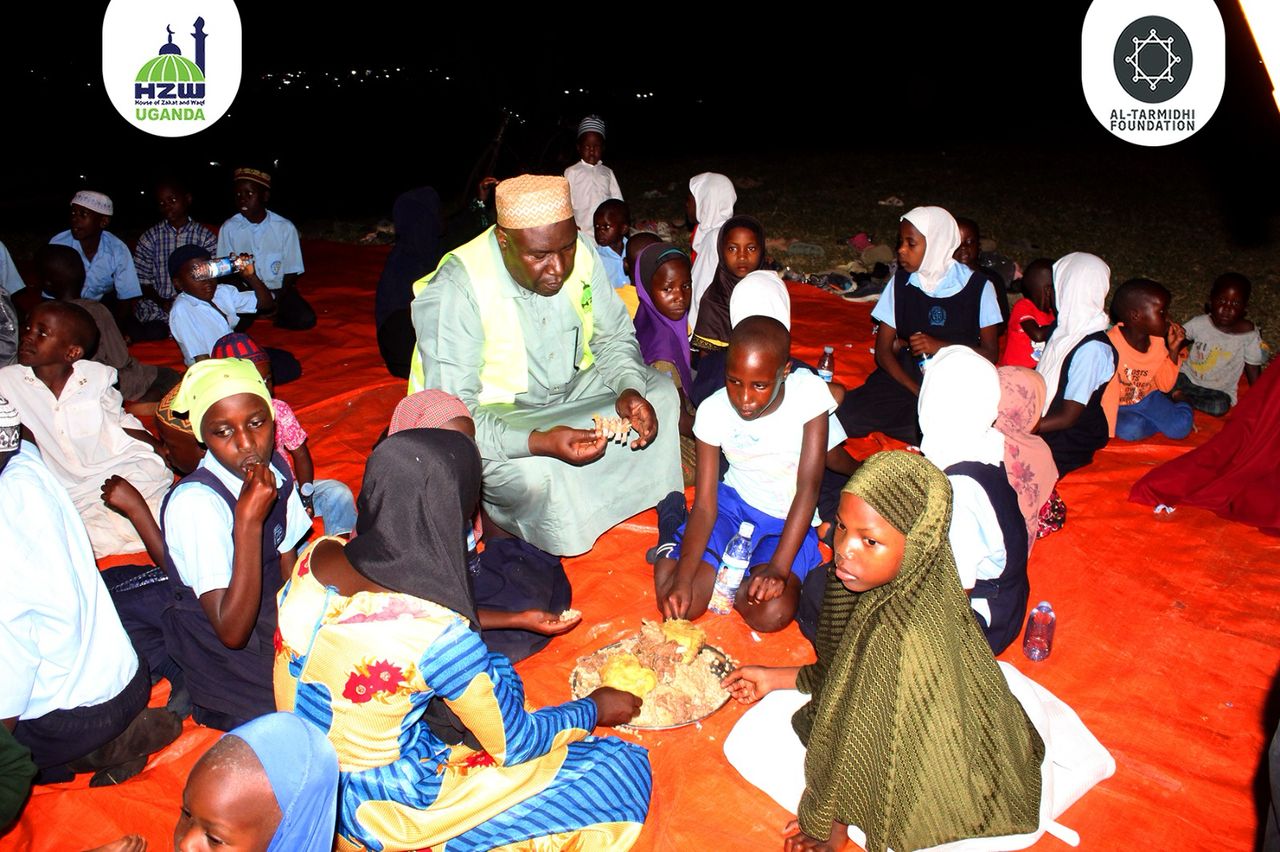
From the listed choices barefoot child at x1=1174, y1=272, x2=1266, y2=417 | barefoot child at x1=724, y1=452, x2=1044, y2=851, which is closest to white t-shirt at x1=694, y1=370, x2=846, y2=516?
barefoot child at x1=724, y1=452, x2=1044, y2=851

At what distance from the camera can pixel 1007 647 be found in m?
3.60

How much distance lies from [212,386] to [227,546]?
0.57 m

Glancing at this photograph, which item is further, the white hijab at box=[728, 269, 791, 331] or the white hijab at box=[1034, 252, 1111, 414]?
the white hijab at box=[1034, 252, 1111, 414]

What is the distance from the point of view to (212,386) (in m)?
3.04

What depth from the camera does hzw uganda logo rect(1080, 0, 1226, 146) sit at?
1080cm

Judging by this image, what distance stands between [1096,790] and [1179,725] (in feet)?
1.80

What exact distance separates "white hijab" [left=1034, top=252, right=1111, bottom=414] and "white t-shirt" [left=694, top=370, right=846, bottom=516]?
174cm

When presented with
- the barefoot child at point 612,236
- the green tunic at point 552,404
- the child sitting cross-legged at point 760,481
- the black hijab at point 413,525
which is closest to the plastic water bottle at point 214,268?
the green tunic at point 552,404

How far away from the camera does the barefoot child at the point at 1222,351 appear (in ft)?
17.9

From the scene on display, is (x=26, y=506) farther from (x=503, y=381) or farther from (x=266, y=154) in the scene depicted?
(x=266, y=154)

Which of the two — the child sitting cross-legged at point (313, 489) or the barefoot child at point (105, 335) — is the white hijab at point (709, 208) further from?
the barefoot child at point (105, 335)

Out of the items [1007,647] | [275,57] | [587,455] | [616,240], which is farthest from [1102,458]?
[275,57]

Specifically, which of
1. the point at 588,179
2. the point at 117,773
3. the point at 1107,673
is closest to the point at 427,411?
the point at 117,773

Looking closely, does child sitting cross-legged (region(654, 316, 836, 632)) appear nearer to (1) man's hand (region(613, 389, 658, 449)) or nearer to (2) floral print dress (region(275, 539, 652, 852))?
(1) man's hand (region(613, 389, 658, 449))
